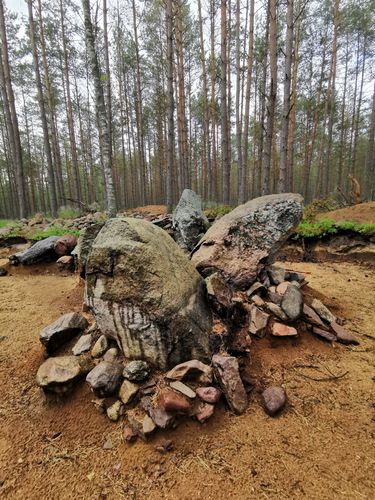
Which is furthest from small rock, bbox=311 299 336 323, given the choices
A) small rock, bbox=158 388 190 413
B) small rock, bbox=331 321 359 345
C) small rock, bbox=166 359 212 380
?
small rock, bbox=158 388 190 413

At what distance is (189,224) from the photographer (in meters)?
4.83

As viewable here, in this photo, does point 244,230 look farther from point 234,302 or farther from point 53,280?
point 53,280

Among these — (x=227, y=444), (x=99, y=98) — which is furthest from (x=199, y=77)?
(x=227, y=444)

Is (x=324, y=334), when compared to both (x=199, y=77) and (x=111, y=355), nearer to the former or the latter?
(x=111, y=355)

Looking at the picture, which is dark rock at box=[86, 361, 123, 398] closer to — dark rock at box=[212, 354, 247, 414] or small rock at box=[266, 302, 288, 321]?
dark rock at box=[212, 354, 247, 414]

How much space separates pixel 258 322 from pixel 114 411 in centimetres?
141

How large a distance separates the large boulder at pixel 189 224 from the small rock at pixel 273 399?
121 inches

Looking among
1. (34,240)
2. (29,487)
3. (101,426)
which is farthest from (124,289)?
(34,240)

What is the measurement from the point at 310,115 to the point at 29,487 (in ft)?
66.4

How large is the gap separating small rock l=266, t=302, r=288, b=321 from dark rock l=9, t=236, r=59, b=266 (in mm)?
4754

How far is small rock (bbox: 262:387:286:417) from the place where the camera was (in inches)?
67.3

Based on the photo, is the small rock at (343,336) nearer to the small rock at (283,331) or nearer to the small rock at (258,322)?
the small rock at (283,331)

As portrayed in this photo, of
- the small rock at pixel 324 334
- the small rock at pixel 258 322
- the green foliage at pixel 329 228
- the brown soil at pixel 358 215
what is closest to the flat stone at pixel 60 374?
the small rock at pixel 258 322

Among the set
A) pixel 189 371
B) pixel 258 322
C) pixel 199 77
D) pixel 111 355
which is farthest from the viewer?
pixel 199 77
